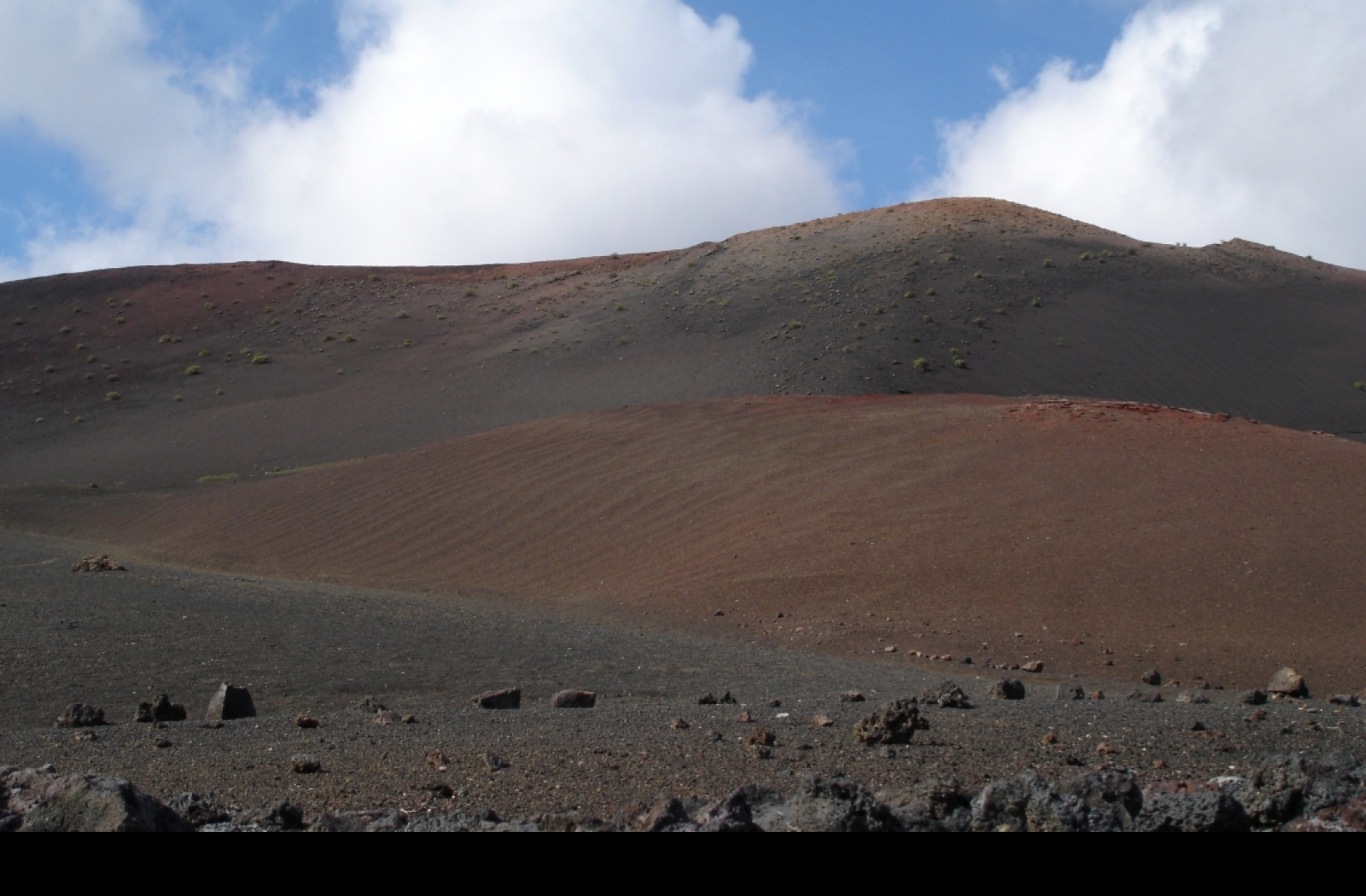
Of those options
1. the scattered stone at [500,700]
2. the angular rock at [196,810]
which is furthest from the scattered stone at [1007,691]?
the angular rock at [196,810]

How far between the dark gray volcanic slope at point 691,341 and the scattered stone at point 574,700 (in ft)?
71.1

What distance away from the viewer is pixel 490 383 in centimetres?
3744

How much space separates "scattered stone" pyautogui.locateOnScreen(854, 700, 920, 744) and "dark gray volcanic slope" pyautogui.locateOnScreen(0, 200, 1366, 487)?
23348 millimetres

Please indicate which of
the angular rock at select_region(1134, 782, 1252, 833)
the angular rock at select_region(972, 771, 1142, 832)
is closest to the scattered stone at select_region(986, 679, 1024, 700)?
the angular rock at select_region(972, 771, 1142, 832)

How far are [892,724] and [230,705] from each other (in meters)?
4.33

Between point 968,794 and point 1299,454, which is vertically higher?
point 1299,454

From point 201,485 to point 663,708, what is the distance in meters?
23.5

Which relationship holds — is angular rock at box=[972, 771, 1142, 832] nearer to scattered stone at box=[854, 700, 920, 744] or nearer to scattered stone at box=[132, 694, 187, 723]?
scattered stone at box=[854, 700, 920, 744]

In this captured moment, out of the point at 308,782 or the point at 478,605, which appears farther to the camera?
the point at 478,605

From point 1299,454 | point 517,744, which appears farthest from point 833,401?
point 517,744

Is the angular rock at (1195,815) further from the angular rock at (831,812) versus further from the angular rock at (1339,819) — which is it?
the angular rock at (831,812)

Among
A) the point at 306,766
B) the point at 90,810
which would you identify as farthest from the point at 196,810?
the point at 306,766

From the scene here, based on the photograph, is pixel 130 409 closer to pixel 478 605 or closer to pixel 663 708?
pixel 478 605

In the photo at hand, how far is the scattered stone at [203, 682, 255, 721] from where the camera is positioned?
7.17 metres
